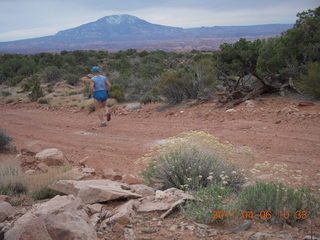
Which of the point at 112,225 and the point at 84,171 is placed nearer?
the point at 112,225

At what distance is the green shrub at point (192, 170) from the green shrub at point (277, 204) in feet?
3.18

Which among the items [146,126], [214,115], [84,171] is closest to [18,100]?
[146,126]

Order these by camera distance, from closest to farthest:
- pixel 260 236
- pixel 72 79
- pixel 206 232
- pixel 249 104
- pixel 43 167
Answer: pixel 260 236, pixel 206 232, pixel 43 167, pixel 249 104, pixel 72 79

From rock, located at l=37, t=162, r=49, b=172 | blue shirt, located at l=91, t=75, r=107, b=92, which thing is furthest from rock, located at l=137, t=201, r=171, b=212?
blue shirt, located at l=91, t=75, r=107, b=92

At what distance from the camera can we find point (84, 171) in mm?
6227

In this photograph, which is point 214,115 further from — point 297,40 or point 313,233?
point 313,233

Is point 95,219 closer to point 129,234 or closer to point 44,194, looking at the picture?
Result: point 129,234

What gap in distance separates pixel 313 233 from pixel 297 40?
10.6 meters

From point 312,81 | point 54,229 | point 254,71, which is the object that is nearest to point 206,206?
point 54,229

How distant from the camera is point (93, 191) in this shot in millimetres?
4223

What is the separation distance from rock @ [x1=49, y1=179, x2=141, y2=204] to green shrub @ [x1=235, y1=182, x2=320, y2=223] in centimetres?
148

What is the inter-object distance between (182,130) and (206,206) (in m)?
6.00

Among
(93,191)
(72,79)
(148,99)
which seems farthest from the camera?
(72,79)

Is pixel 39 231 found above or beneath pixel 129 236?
above
